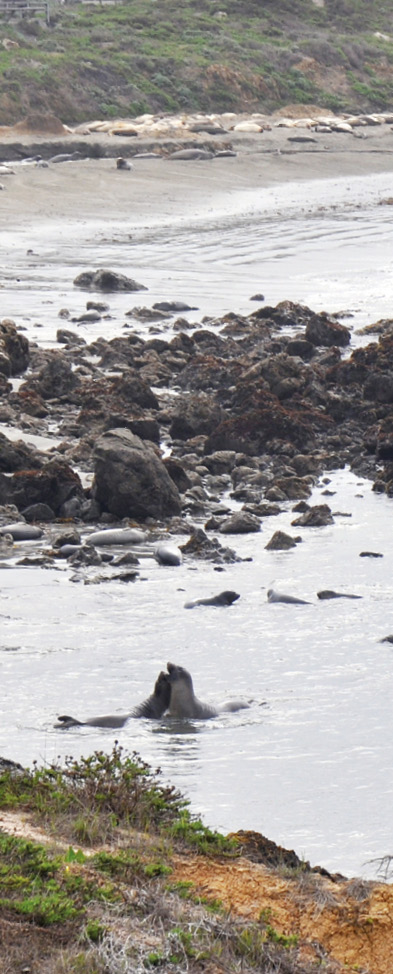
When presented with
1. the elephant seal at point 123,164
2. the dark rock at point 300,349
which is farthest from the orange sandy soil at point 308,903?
the elephant seal at point 123,164

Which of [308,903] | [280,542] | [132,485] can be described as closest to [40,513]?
[132,485]

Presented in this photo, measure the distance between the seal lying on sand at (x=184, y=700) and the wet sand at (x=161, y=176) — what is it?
19.6m

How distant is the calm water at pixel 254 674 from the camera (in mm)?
5488

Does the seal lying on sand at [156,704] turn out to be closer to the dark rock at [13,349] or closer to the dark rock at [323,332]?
the dark rock at [13,349]

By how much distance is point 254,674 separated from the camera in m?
6.93

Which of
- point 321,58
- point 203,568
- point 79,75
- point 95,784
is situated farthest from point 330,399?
point 321,58

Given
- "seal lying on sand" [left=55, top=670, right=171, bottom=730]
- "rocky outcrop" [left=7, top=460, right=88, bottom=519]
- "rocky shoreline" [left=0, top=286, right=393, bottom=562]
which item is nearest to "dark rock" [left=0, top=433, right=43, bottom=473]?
"rocky shoreline" [left=0, top=286, right=393, bottom=562]

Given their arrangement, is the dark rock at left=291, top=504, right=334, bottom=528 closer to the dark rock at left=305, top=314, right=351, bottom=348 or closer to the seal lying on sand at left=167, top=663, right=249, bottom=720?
the seal lying on sand at left=167, top=663, right=249, bottom=720

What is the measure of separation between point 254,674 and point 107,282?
43.0ft

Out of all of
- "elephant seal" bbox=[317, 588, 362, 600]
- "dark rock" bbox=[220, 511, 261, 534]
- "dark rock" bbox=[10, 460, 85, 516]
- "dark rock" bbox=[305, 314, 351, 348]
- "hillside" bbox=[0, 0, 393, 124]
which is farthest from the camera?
"hillside" bbox=[0, 0, 393, 124]

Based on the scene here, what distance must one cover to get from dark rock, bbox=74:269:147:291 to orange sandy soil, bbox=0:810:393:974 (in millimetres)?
15235

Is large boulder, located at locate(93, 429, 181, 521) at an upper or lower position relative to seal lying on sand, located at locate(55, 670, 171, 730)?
upper

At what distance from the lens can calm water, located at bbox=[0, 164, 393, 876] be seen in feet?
18.0

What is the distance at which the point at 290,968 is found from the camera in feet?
12.3
